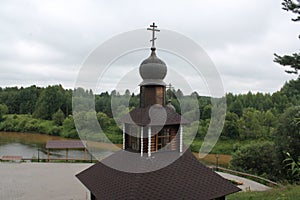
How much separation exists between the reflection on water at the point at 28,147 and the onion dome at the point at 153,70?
14.3 m

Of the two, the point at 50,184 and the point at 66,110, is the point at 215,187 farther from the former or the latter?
the point at 66,110

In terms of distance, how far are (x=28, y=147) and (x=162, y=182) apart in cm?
2746

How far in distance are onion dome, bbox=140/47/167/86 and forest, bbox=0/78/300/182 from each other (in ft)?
2.51


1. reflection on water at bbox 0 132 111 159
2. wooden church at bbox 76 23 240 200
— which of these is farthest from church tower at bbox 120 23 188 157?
reflection on water at bbox 0 132 111 159

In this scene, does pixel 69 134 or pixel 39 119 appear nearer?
pixel 69 134

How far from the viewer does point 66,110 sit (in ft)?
147

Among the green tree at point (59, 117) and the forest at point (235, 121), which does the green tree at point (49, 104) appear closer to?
the forest at point (235, 121)

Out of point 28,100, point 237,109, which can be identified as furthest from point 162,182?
point 28,100

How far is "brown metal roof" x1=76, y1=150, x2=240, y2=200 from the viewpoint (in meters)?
6.90

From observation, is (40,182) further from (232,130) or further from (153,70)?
(232,130)

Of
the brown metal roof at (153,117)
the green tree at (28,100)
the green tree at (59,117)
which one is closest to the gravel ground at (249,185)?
the brown metal roof at (153,117)

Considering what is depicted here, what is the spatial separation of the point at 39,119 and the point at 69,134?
9.35m

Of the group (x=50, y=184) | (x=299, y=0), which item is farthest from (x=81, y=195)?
(x=299, y=0)

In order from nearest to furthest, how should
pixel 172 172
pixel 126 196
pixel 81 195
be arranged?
pixel 126 196 → pixel 172 172 → pixel 81 195
